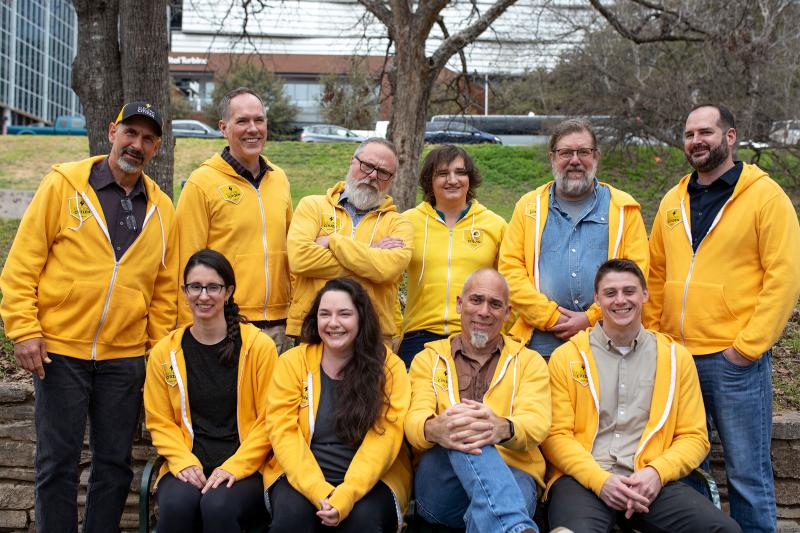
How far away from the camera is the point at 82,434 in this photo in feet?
12.5

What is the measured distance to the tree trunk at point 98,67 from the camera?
6.20m

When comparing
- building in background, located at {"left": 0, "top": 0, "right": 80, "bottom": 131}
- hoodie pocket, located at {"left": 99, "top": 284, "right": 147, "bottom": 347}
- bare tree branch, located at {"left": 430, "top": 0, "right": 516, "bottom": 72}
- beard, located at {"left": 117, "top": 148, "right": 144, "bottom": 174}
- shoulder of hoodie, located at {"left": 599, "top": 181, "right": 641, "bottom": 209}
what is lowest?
hoodie pocket, located at {"left": 99, "top": 284, "right": 147, "bottom": 347}

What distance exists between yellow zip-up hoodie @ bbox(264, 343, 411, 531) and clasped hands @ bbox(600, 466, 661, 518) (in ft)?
3.24

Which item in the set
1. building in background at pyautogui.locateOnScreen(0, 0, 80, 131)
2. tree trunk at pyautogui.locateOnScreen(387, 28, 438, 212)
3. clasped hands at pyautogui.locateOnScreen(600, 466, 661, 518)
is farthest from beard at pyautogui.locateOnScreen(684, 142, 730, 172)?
building in background at pyautogui.locateOnScreen(0, 0, 80, 131)

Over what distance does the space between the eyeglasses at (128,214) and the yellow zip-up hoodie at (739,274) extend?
113 inches

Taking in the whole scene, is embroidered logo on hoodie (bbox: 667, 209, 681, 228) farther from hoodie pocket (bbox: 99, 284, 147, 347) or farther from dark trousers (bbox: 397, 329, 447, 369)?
hoodie pocket (bbox: 99, 284, 147, 347)

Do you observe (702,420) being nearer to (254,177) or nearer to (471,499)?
(471,499)

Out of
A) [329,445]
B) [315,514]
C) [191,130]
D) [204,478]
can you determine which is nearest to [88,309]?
[204,478]

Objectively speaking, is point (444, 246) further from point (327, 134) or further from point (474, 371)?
point (327, 134)

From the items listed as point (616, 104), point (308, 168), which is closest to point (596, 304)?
point (616, 104)

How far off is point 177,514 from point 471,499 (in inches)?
53.6

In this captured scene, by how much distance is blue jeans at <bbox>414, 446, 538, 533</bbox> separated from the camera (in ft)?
10.8

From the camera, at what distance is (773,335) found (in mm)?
3721

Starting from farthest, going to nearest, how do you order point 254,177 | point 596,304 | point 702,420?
point 254,177
point 596,304
point 702,420
